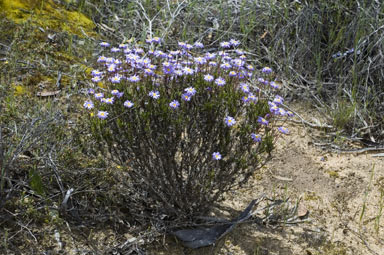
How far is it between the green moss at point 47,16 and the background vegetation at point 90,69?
14mm

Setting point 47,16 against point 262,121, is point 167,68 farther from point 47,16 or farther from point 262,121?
point 47,16

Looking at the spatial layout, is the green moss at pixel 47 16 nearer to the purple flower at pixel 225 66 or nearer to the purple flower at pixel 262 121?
the purple flower at pixel 225 66

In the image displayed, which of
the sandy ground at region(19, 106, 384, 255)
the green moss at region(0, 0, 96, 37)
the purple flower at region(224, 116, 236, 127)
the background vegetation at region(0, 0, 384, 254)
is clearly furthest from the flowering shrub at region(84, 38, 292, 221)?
the green moss at region(0, 0, 96, 37)

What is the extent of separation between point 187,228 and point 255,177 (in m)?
0.88

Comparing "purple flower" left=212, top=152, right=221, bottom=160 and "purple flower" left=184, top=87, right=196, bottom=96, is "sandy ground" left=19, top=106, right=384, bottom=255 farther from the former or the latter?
"purple flower" left=184, top=87, right=196, bottom=96

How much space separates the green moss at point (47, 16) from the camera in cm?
477

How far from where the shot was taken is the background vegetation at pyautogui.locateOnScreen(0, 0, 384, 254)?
9.91 ft

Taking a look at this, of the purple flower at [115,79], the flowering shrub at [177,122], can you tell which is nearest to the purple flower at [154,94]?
the flowering shrub at [177,122]

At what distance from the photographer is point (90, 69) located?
4523 millimetres

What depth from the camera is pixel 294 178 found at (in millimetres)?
3830

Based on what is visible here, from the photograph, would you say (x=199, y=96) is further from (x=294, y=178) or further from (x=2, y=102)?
(x=2, y=102)

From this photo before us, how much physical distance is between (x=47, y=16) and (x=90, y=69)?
966mm

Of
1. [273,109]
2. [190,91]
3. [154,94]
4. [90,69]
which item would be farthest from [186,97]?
[90,69]

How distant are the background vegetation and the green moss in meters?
0.01
